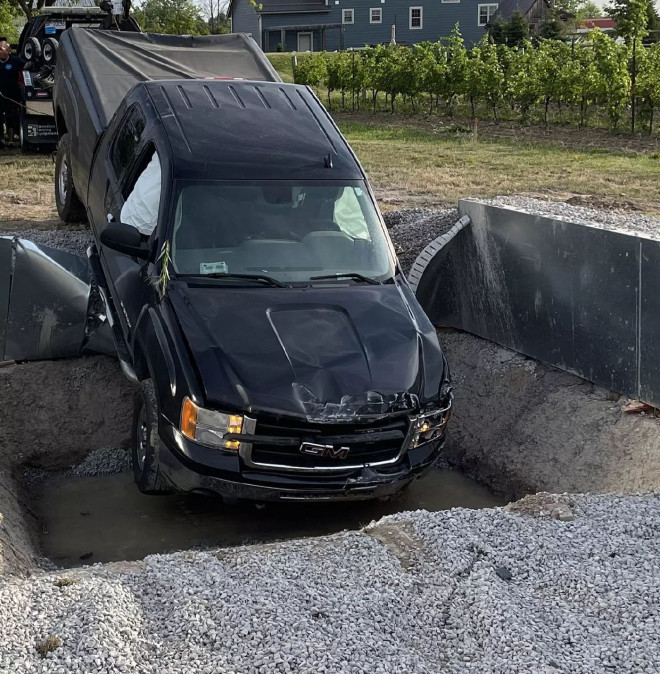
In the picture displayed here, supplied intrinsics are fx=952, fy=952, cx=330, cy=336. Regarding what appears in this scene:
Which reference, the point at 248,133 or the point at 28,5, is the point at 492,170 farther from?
the point at 28,5

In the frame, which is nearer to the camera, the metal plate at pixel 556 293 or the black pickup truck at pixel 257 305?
the black pickup truck at pixel 257 305

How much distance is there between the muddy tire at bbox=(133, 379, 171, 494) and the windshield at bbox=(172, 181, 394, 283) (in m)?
0.88

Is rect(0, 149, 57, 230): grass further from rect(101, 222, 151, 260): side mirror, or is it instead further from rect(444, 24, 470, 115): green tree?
rect(444, 24, 470, 115): green tree

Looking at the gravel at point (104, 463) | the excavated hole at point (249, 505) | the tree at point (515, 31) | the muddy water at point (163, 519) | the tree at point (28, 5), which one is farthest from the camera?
the tree at point (515, 31)

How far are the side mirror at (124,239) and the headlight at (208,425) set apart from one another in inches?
55.4

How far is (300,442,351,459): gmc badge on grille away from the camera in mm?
5594

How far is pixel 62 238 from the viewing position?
1051cm

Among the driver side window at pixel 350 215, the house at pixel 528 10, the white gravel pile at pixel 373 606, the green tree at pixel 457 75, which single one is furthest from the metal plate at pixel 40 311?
the house at pixel 528 10

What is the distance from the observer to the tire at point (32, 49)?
15.7 meters

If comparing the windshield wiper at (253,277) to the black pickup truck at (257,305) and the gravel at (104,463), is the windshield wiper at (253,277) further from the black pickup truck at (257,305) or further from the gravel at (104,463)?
the gravel at (104,463)

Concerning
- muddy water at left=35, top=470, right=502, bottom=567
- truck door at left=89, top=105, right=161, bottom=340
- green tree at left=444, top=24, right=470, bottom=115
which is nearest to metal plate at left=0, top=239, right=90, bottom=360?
truck door at left=89, top=105, right=161, bottom=340

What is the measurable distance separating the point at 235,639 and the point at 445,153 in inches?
642

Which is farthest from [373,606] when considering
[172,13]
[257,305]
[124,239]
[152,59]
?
[172,13]

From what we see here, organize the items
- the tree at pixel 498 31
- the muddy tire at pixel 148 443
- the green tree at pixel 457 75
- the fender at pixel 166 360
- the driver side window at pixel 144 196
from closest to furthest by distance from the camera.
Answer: the fender at pixel 166 360
the muddy tire at pixel 148 443
the driver side window at pixel 144 196
the green tree at pixel 457 75
the tree at pixel 498 31
